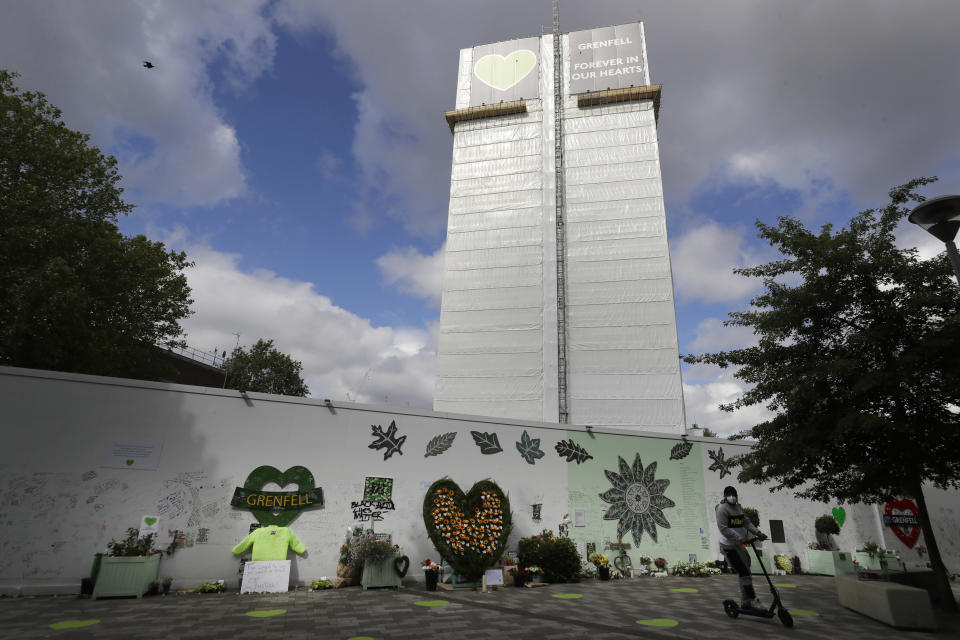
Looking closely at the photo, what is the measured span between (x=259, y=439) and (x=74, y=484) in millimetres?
3385

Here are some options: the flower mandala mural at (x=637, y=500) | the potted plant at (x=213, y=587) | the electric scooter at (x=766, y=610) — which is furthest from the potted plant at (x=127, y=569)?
the flower mandala mural at (x=637, y=500)

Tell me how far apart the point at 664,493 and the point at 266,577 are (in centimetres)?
1112

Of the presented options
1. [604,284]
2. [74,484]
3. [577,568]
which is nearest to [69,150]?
[74,484]

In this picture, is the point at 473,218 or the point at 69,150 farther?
the point at 473,218

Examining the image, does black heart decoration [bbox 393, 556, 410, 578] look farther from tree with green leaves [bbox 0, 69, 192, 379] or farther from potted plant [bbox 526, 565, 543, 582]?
tree with green leaves [bbox 0, 69, 192, 379]

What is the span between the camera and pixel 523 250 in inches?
1449

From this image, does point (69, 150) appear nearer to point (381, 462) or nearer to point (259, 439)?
point (259, 439)

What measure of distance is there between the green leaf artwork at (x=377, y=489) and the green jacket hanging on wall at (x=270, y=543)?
1.75 meters

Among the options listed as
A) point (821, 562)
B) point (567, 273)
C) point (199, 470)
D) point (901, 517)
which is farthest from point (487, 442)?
point (567, 273)

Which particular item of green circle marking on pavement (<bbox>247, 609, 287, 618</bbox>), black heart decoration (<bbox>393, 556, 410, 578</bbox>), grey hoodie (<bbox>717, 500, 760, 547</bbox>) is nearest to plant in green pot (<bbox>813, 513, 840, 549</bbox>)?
grey hoodie (<bbox>717, 500, 760, 547</bbox>)

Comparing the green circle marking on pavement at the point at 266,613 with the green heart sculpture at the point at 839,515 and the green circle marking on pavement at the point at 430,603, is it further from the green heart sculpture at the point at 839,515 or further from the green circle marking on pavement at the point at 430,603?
the green heart sculpture at the point at 839,515

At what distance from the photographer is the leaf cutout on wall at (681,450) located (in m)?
15.1

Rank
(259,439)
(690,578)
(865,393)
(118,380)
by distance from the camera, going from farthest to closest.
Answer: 1. (690,578)
2. (259,439)
3. (118,380)
4. (865,393)

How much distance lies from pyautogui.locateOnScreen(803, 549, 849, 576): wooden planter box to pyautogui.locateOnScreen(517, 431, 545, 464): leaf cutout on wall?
9.60m
